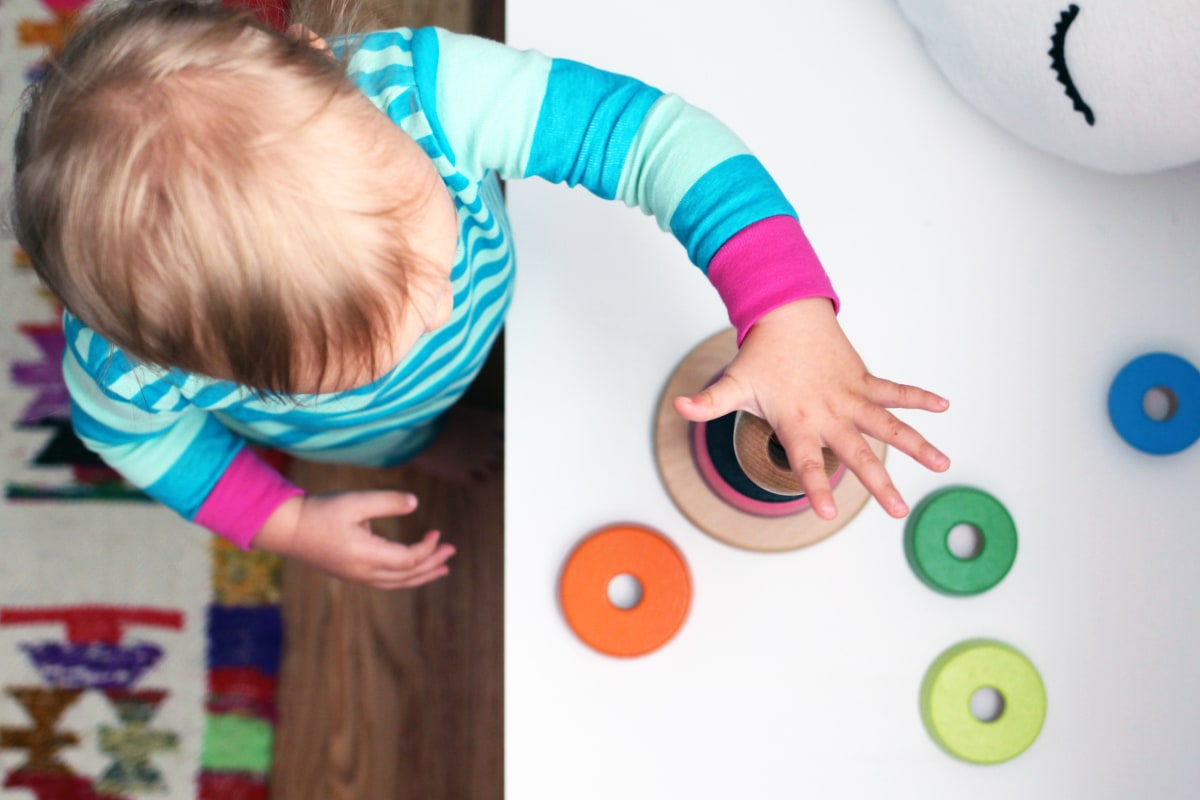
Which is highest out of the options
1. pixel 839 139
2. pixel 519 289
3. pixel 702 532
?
pixel 839 139

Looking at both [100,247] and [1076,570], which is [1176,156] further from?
[100,247]

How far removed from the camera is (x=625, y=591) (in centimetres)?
48

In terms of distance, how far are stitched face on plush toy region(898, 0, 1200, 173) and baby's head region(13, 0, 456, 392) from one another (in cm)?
29

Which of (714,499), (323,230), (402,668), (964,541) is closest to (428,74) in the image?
(323,230)

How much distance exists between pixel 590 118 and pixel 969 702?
1.11 ft

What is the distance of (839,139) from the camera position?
1.69 feet

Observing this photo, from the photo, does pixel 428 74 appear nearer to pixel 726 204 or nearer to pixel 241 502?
pixel 726 204

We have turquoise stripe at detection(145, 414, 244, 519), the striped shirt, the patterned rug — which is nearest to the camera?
the striped shirt

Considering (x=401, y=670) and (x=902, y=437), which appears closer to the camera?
(x=902, y=437)

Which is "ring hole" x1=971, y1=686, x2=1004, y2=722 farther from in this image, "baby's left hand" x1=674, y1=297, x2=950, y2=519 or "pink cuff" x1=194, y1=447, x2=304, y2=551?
"pink cuff" x1=194, y1=447, x2=304, y2=551

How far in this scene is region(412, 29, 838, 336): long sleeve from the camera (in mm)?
423

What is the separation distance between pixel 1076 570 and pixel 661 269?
10.3 inches

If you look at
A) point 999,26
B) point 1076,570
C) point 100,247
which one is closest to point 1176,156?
point 999,26

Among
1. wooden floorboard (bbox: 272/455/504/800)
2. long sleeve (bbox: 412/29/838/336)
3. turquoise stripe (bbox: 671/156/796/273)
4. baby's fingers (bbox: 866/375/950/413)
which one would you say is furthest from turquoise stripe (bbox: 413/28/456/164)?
wooden floorboard (bbox: 272/455/504/800)
